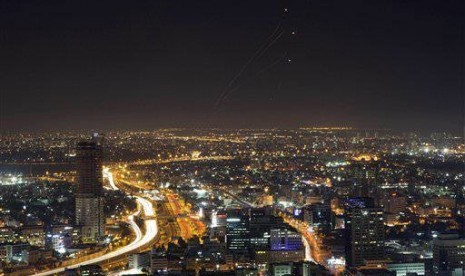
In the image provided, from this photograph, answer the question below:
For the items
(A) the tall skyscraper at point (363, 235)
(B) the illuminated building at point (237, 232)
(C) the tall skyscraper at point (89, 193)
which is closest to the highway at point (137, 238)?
(C) the tall skyscraper at point (89, 193)

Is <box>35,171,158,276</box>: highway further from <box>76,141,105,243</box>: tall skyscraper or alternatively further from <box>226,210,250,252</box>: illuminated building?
<box>226,210,250,252</box>: illuminated building

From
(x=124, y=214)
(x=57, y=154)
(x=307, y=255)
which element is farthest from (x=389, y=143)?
(x=307, y=255)

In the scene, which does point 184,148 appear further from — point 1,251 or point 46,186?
point 1,251

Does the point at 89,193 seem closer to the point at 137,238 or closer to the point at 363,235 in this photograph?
the point at 137,238

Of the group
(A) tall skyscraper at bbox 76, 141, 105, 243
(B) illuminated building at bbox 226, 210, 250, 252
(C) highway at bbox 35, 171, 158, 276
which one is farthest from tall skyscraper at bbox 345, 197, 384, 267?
(A) tall skyscraper at bbox 76, 141, 105, 243

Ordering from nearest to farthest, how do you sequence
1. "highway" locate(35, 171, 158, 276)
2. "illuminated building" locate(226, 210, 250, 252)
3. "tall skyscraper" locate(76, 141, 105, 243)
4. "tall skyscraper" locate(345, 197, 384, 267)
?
"tall skyscraper" locate(345, 197, 384, 267) < "highway" locate(35, 171, 158, 276) < "illuminated building" locate(226, 210, 250, 252) < "tall skyscraper" locate(76, 141, 105, 243)

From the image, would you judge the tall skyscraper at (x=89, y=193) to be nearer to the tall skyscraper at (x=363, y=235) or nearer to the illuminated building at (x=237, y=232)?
the illuminated building at (x=237, y=232)
